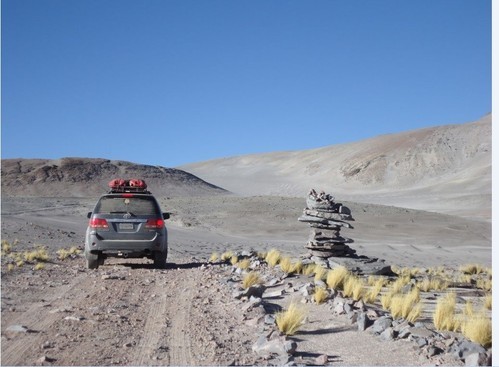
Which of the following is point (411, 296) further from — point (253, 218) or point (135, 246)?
point (253, 218)

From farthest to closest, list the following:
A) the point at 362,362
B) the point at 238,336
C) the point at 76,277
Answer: the point at 76,277 → the point at 238,336 → the point at 362,362

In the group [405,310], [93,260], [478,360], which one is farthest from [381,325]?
[93,260]

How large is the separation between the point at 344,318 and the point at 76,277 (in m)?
6.11

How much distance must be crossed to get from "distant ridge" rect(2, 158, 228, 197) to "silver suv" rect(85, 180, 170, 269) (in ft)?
209

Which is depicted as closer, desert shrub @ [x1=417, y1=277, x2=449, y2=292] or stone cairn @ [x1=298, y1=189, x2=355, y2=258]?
desert shrub @ [x1=417, y1=277, x2=449, y2=292]

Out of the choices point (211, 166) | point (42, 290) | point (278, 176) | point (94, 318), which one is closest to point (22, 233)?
point (42, 290)

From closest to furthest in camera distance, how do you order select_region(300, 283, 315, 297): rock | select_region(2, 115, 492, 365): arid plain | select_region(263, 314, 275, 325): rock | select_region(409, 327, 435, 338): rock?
select_region(2, 115, 492, 365): arid plain, select_region(409, 327, 435, 338): rock, select_region(263, 314, 275, 325): rock, select_region(300, 283, 315, 297): rock

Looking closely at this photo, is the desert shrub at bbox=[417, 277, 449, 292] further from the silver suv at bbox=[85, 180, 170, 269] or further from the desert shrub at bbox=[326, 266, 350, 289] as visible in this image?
the silver suv at bbox=[85, 180, 170, 269]

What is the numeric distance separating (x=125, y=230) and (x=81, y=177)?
7277cm

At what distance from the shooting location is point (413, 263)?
25094mm

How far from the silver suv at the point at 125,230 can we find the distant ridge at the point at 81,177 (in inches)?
2514

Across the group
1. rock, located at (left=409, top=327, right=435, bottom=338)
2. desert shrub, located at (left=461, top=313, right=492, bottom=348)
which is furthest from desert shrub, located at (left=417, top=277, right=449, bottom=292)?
desert shrub, located at (left=461, top=313, right=492, bottom=348)

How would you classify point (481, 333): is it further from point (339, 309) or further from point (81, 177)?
point (81, 177)

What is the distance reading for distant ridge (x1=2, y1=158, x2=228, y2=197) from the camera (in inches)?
3056
